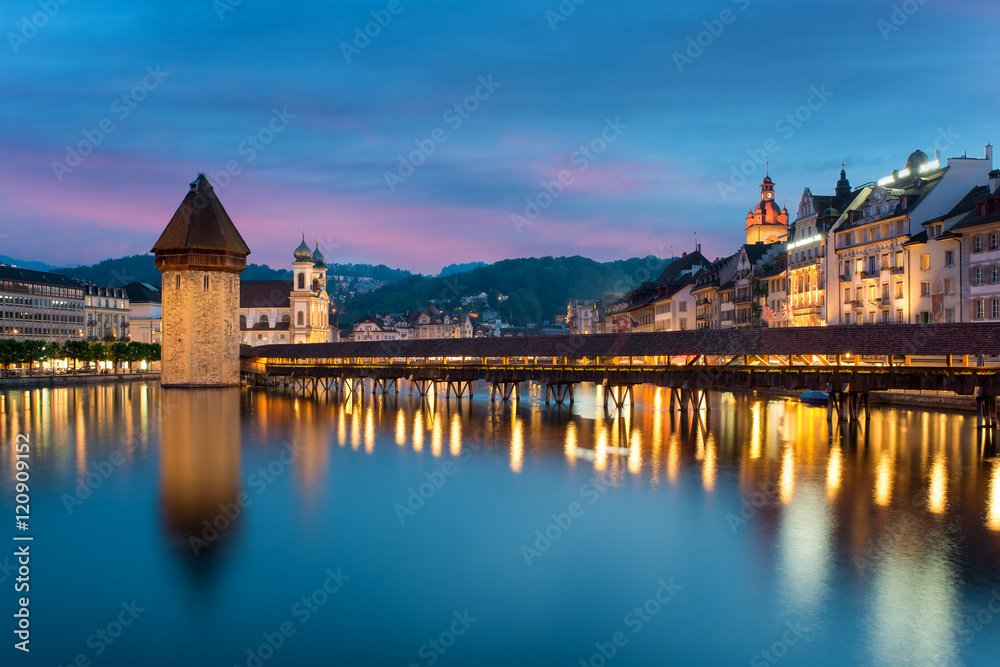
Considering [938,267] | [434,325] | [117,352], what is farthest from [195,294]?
[434,325]

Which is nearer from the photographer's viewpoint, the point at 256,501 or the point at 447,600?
the point at 447,600

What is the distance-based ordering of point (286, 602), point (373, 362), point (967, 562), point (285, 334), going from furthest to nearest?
point (285, 334)
point (373, 362)
point (967, 562)
point (286, 602)

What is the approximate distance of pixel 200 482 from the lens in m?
23.6

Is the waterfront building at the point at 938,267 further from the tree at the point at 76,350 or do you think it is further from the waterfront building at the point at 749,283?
the tree at the point at 76,350

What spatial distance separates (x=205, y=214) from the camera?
72750 millimetres

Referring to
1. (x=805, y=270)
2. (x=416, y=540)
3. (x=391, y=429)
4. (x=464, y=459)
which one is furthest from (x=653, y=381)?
(x=416, y=540)

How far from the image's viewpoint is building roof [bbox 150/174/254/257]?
71750 millimetres

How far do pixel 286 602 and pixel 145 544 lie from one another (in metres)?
4.92

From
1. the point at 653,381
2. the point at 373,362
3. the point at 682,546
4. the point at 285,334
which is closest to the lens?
the point at 682,546

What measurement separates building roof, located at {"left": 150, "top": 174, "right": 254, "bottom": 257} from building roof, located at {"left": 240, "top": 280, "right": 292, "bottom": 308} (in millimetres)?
41649

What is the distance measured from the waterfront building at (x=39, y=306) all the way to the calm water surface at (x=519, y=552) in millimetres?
71336

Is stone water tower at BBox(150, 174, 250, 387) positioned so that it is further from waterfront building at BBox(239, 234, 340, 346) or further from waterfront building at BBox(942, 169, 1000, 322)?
waterfront building at BBox(942, 169, 1000, 322)

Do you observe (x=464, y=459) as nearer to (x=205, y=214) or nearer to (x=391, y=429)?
(x=391, y=429)

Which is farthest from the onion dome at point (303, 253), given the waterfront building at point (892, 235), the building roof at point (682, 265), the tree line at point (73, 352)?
the waterfront building at point (892, 235)
